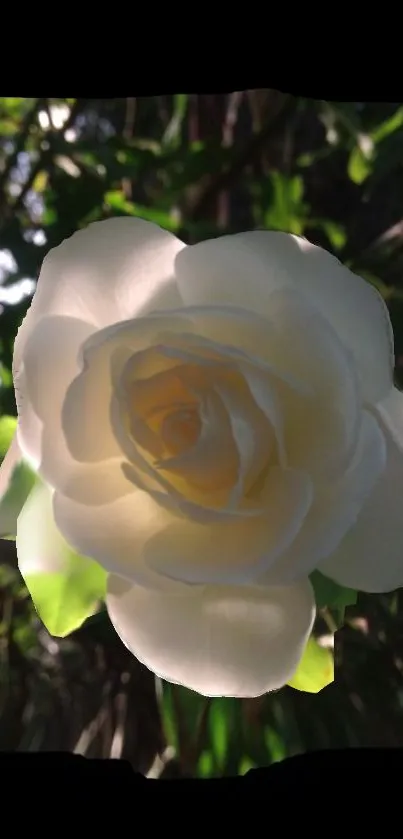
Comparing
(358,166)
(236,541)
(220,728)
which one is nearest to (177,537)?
(236,541)

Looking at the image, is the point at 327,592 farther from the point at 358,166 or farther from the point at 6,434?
the point at 358,166

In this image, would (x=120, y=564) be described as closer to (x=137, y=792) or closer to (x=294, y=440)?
(x=294, y=440)

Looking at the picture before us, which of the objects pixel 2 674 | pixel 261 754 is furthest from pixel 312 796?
pixel 2 674

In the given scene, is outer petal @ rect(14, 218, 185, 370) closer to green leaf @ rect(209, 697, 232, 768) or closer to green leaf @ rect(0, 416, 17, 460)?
green leaf @ rect(0, 416, 17, 460)

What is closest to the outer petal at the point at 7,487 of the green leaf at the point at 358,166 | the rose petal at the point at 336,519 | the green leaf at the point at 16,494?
the green leaf at the point at 16,494

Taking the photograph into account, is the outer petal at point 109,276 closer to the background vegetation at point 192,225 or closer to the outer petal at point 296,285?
the outer petal at point 296,285

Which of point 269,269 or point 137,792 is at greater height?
point 269,269

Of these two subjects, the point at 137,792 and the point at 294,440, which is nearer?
the point at 294,440
